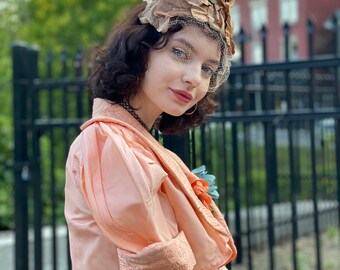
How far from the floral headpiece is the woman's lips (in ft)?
0.52

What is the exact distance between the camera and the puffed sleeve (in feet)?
4.70

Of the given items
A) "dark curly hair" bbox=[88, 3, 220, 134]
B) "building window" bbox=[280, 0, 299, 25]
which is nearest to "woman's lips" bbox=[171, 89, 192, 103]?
"dark curly hair" bbox=[88, 3, 220, 134]

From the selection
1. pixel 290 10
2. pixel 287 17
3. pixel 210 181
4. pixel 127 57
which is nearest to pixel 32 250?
pixel 210 181

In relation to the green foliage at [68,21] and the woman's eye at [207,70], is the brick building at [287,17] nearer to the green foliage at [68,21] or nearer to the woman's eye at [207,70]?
the green foliage at [68,21]

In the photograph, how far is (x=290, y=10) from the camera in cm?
2675

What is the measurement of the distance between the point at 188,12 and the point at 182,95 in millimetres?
214

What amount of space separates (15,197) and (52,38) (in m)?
19.1

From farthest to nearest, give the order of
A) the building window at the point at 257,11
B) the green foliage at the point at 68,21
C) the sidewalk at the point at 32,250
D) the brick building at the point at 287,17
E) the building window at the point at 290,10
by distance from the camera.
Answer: the building window at the point at 257,11 < the building window at the point at 290,10 < the brick building at the point at 287,17 < the green foliage at the point at 68,21 < the sidewalk at the point at 32,250

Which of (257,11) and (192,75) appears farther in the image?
(257,11)

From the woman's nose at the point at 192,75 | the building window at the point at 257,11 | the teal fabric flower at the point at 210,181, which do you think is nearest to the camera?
the woman's nose at the point at 192,75

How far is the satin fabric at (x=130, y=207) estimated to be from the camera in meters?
1.44

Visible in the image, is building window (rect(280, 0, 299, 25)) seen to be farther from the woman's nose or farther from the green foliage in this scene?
the woman's nose

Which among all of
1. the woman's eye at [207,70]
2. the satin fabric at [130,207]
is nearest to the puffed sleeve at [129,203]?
the satin fabric at [130,207]

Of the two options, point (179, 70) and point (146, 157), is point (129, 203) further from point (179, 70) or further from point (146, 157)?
point (179, 70)
